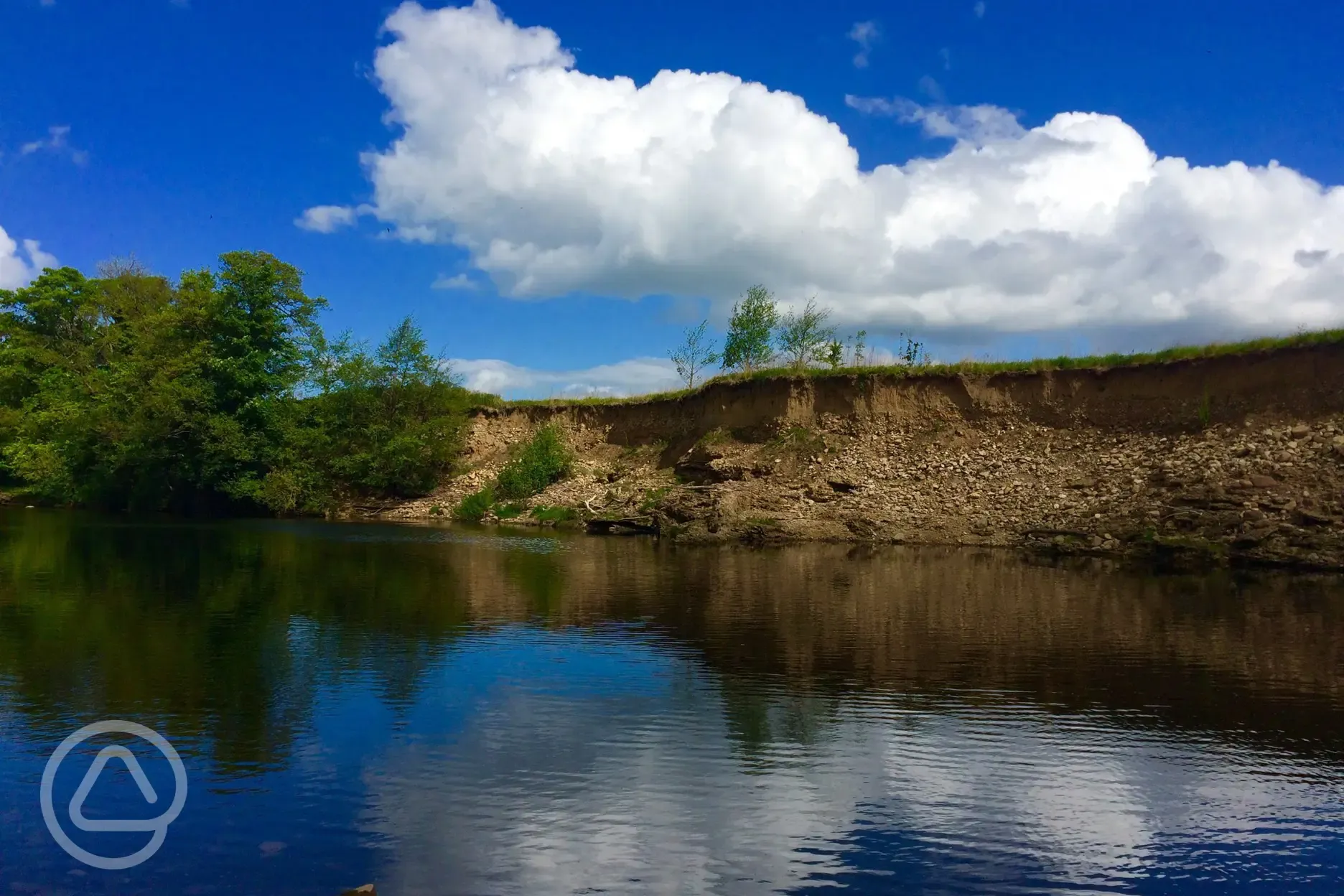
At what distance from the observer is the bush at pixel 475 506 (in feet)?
166

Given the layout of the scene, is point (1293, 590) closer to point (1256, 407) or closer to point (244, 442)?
point (1256, 407)

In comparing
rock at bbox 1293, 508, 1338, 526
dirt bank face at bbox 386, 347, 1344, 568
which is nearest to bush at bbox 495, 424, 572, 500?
dirt bank face at bbox 386, 347, 1344, 568

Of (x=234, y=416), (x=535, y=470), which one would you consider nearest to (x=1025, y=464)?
(x=535, y=470)

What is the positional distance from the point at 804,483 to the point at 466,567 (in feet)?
61.7

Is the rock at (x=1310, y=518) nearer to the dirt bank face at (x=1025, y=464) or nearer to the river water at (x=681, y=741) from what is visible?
→ the dirt bank face at (x=1025, y=464)

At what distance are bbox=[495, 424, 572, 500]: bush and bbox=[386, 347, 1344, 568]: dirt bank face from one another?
1482 millimetres

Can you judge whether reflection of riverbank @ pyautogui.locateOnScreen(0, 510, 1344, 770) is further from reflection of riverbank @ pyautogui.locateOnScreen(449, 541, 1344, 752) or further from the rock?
the rock

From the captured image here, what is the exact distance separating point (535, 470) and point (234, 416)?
62.2 ft

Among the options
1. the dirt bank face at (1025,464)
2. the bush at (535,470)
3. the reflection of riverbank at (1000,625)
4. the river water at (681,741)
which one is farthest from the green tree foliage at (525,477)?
the river water at (681,741)

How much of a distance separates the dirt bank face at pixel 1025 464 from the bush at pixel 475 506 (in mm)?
3634

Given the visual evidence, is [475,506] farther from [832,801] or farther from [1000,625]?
[832,801]

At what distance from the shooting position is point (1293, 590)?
23.0 metres

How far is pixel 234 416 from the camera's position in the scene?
52094 millimetres

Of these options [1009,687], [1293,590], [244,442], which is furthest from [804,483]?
[244,442]
